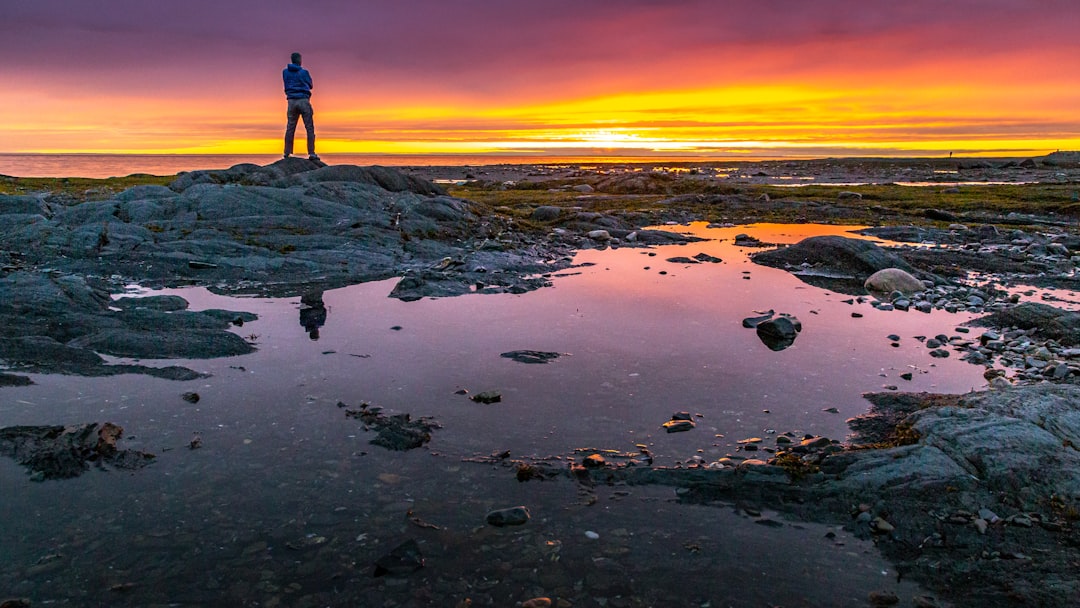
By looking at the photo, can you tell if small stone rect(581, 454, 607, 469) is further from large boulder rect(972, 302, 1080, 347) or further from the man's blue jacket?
the man's blue jacket

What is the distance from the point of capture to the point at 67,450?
783 cm

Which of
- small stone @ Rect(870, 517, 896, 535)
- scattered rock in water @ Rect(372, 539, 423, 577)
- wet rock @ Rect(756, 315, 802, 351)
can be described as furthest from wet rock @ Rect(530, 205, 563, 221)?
scattered rock in water @ Rect(372, 539, 423, 577)

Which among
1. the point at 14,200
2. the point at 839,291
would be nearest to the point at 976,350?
the point at 839,291

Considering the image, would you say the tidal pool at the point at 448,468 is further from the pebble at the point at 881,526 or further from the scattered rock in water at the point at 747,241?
the scattered rock in water at the point at 747,241

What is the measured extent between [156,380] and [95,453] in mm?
2694

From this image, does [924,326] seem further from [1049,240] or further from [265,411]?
[1049,240]

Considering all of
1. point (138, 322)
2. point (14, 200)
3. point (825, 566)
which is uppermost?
Answer: point (14, 200)

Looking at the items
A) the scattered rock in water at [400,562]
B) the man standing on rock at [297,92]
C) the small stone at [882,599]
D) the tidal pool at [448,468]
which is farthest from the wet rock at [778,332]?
the man standing on rock at [297,92]

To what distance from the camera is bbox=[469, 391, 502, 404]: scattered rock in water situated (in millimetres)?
9835

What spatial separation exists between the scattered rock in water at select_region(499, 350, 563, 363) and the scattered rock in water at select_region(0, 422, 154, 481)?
5.82 meters

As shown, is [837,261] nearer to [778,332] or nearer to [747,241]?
[747,241]

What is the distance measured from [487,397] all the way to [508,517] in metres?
3.29

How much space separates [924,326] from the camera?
14289mm

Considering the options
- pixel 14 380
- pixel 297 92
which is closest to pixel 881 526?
pixel 14 380
